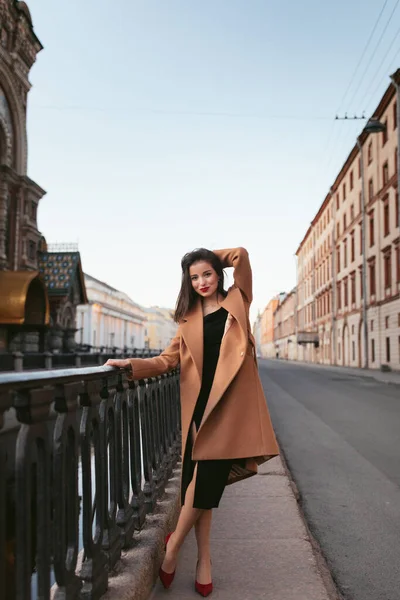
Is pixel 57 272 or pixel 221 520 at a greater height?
pixel 57 272

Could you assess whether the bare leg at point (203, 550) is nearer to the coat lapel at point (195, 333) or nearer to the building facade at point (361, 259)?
the coat lapel at point (195, 333)

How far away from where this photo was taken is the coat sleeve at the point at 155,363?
2805 mm

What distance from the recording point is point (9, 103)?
2602 cm

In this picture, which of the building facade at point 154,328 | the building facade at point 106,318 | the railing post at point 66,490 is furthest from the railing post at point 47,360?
the building facade at point 154,328

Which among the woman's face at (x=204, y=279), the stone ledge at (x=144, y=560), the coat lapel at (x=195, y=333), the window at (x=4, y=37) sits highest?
the window at (x=4, y=37)

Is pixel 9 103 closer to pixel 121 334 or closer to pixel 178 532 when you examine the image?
pixel 178 532

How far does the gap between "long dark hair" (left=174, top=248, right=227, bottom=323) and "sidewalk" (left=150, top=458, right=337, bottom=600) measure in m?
1.34

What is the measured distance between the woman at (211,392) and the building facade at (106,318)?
6395 centimetres

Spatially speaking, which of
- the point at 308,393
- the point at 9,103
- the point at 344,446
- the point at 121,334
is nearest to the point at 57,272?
the point at 9,103

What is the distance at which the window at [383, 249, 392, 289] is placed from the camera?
1307 inches

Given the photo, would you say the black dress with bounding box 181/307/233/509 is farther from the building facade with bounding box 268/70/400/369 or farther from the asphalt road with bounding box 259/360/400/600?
the building facade with bounding box 268/70/400/369

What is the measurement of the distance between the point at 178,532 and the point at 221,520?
52.5 inches

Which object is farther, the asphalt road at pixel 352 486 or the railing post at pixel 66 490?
the asphalt road at pixel 352 486

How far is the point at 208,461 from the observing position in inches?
103
